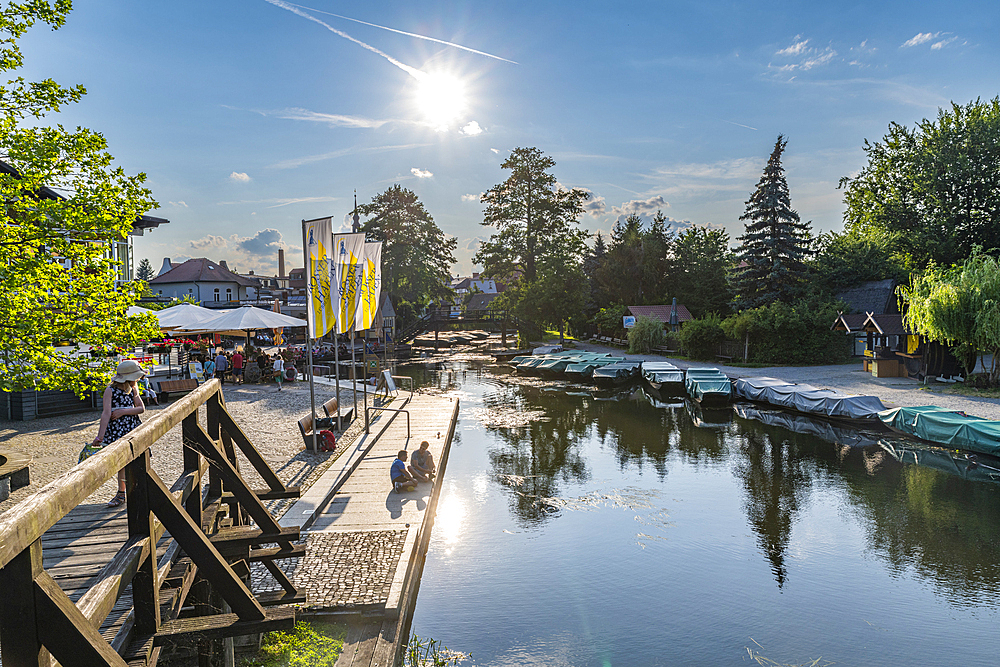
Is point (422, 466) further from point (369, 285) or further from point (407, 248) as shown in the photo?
point (407, 248)

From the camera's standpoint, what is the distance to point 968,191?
39375 mm

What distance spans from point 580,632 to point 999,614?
21.7 feet

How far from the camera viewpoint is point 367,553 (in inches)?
372

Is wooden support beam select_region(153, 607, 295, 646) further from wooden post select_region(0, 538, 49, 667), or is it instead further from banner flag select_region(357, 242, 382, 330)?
banner flag select_region(357, 242, 382, 330)

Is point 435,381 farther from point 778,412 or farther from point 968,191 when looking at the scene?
point 968,191

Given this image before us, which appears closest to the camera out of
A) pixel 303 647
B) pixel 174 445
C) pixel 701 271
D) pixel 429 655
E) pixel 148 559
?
pixel 148 559

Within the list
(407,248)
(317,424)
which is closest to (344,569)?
(317,424)

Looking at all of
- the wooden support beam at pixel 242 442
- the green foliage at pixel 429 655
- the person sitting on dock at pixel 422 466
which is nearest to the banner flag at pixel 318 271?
the person sitting on dock at pixel 422 466

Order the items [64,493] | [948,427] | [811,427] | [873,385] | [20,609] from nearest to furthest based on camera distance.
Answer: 1. [20,609]
2. [64,493]
3. [948,427]
4. [811,427]
5. [873,385]

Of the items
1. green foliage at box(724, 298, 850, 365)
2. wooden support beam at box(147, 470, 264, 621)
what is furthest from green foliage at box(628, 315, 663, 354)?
wooden support beam at box(147, 470, 264, 621)

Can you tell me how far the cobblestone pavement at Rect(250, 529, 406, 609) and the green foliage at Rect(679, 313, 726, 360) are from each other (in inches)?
1294

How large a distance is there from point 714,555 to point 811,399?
13713 millimetres

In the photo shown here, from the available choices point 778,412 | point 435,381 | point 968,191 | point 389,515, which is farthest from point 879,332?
point 389,515

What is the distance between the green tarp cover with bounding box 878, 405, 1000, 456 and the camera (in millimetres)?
16406
